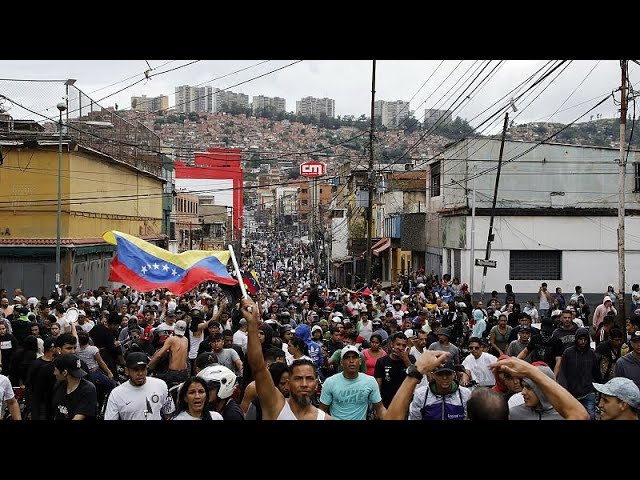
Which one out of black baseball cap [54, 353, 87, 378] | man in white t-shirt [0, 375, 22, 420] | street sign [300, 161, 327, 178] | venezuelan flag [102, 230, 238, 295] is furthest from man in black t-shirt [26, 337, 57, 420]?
street sign [300, 161, 327, 178]

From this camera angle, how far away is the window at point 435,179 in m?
43.8

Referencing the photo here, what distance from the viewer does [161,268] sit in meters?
13.7

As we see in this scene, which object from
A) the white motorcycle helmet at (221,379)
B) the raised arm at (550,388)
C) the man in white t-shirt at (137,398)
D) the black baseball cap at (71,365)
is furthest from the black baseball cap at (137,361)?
the raised arm at (550,388)

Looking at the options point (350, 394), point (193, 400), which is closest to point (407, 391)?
point (193, 400)

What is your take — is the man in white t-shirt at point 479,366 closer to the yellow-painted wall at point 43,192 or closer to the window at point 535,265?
the window at point 535,265

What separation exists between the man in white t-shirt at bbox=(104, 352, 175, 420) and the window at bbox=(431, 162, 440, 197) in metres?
36.9

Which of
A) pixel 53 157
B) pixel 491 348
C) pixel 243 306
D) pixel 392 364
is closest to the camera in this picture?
pixel 243 306

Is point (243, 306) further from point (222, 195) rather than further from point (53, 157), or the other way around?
point (222, 195)

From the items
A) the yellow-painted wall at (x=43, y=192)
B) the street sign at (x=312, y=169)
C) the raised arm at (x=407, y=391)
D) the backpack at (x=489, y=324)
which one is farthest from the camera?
the street sign at (x=312, y=169)

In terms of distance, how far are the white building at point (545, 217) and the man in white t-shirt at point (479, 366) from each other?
78.4 feet
